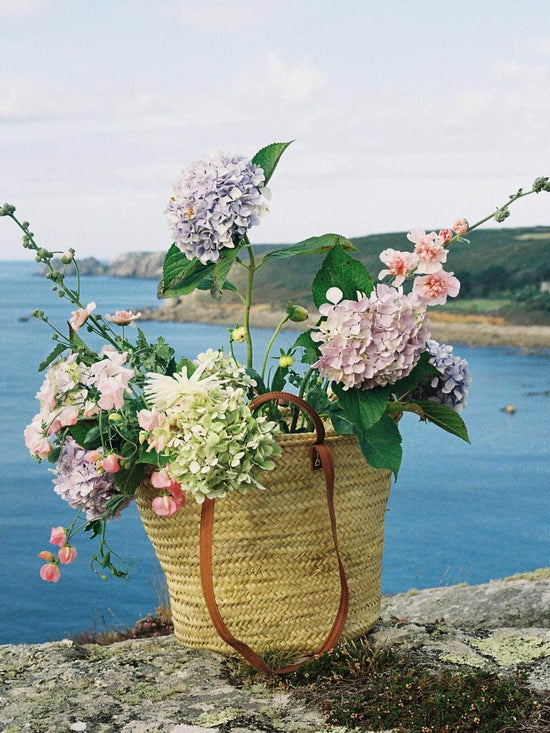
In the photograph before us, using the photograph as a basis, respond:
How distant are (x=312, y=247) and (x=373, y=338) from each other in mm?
437

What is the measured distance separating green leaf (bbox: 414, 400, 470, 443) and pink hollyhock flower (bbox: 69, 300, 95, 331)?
1041 mm

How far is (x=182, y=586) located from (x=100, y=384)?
77 centimetres

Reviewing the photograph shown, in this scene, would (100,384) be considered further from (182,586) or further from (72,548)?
(182,586)

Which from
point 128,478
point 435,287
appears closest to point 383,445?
point 435,287

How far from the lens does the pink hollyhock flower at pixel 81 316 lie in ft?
8.73

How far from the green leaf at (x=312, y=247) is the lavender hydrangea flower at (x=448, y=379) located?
0.44m

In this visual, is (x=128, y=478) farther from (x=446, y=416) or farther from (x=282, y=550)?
(x=446, y=416)

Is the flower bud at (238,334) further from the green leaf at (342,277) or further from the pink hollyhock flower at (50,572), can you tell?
the pink hollyhock flower at (50,572)

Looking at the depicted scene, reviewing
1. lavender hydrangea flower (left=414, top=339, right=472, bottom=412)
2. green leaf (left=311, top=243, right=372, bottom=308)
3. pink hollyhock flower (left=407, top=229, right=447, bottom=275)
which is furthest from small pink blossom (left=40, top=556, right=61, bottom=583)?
pink hollyhock flower (left=407, top=229, right=447, bottom=275)

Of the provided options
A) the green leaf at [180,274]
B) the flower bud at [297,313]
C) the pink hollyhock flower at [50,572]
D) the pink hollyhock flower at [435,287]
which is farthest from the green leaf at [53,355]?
the pink hollyhock flower at [435,287]

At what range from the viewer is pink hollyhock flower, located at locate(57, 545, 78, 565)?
264cm

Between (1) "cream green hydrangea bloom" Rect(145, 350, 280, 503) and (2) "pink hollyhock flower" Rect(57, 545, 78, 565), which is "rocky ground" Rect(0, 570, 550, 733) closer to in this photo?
(2) "pink hollyhock flower" Rect(57, 545, 78, 565)

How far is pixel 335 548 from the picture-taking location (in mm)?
2668

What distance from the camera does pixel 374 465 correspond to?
2.52 meters
